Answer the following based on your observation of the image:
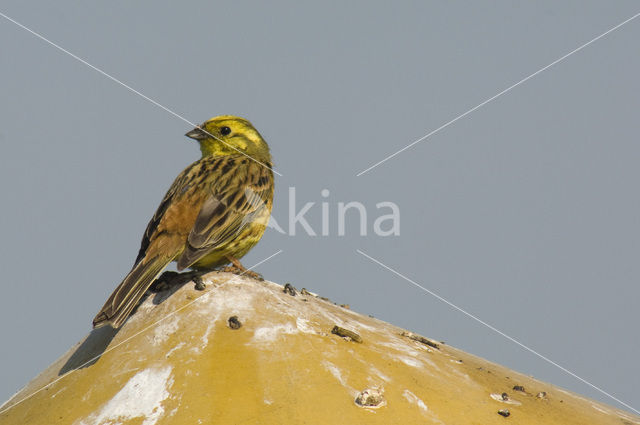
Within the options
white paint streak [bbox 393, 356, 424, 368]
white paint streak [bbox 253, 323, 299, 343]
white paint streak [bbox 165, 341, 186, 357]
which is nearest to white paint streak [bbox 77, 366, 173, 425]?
white paint streak [bbox 165, 341, 186, 357]

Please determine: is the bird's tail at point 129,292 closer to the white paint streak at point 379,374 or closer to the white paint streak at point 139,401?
the white paint streak at point 139,401

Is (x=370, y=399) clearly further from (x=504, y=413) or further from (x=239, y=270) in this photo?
(x=239, y=270)

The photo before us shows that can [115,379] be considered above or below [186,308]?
below

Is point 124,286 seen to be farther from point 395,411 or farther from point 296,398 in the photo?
point 395,411

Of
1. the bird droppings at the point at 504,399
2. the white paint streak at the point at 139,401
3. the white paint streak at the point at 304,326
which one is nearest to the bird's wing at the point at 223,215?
the white paint streak at the point at 304,326

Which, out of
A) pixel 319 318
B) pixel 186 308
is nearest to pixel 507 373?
pixel 319 318

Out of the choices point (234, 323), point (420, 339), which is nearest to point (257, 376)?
point (234, 323)
